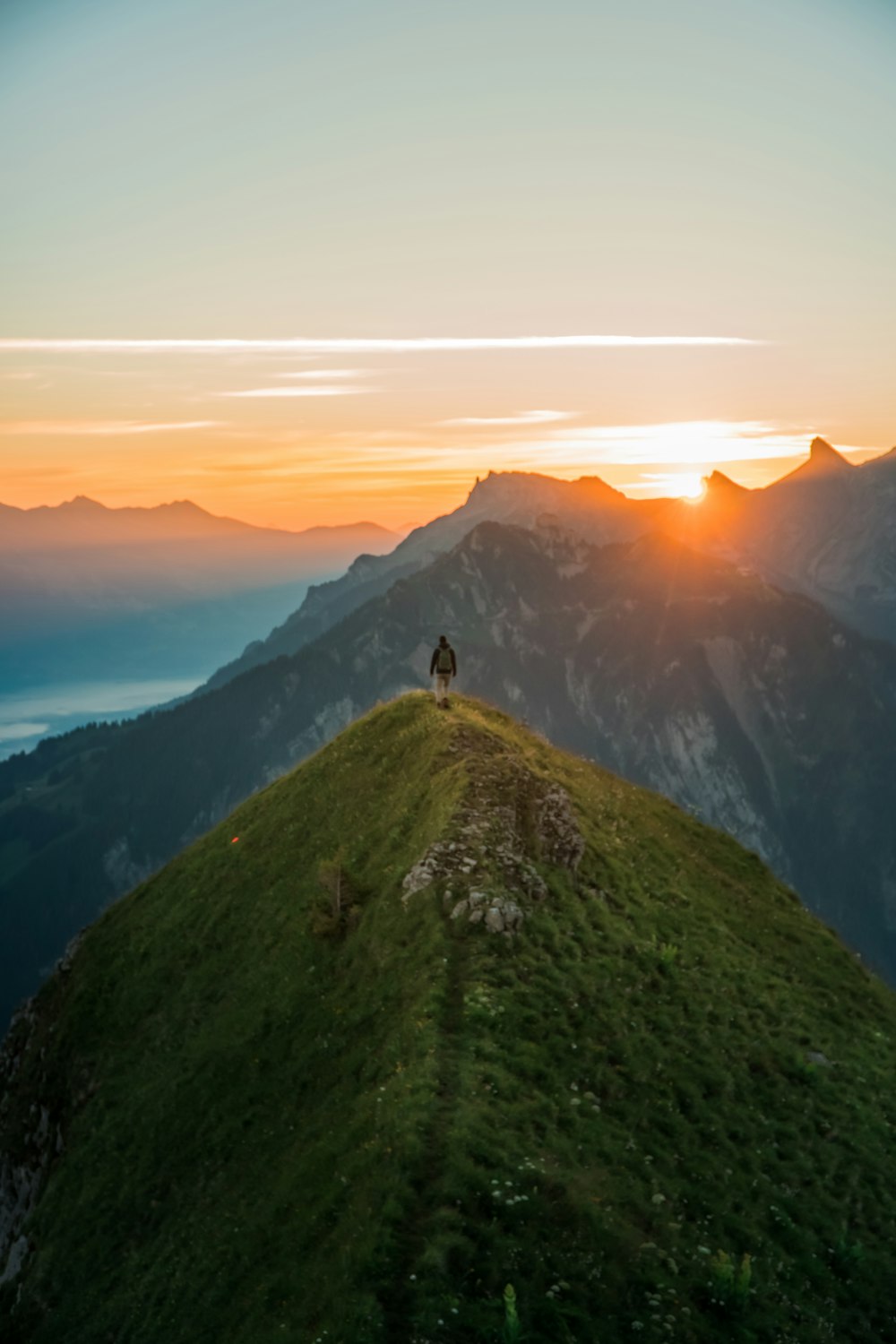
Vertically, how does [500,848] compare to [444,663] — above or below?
below

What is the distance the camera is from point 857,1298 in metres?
23.8

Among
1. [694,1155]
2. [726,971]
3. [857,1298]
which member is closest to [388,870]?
[726,971]

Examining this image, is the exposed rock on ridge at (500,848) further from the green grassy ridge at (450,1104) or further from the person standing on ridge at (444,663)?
the person standing on ridge at (444,663)

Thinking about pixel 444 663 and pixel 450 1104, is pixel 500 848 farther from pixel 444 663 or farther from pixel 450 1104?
pixel 444 663

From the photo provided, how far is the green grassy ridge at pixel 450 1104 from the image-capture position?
21250 mm

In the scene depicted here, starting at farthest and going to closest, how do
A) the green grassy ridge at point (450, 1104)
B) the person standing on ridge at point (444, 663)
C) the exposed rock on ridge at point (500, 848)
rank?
the person standing on ridge at point (444, 663)
the exposed rock on ridge at point (500, 848)
the green grassy ridge at point (450, 1104)

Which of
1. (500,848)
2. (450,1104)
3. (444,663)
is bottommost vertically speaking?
(450,1104)

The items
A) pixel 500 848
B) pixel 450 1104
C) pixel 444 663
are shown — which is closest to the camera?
pixel 450 1104

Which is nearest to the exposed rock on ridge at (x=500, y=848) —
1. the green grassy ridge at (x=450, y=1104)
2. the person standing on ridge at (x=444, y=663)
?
the green grassy ridge at (x=450, y=1104)

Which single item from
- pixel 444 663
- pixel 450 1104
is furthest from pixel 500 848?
pixel 444 663

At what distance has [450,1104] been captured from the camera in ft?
80.3

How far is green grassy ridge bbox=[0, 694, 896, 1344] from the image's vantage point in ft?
69.7

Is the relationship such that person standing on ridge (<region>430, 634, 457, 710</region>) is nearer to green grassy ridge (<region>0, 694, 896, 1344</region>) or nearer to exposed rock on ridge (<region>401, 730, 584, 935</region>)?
green grassy ridge (<region>0, 694, 896, 1344</region>)

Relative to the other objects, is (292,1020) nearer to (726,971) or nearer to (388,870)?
(388,870)
